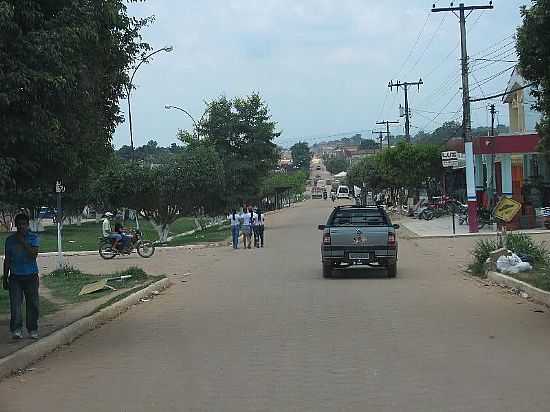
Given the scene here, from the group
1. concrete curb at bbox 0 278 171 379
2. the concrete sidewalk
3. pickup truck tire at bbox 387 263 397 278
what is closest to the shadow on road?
pickup truck tire at bbox 387 263 397 278

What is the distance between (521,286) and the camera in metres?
16.8

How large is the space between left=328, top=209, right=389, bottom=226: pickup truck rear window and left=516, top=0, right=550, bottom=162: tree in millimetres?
8994

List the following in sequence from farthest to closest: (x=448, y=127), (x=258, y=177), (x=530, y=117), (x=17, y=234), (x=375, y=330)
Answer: (x=448, y=127) → (x=258, y=177) → (x=530, y=117) → (x=375, y=330) → (x=17, y=234)

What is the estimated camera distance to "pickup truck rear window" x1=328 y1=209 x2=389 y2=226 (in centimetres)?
2152

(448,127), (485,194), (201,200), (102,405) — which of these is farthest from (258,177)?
(448,127)

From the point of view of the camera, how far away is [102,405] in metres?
7.66

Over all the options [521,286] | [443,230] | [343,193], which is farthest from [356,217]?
[343,193]

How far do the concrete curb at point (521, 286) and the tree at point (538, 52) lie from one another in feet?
10.7

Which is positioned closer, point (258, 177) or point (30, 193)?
point (30, 193)

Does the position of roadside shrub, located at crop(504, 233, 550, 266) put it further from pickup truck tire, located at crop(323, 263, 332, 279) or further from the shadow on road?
pickup truck tire, located at crop(323, 263, 332, 279)

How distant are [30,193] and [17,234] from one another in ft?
4.45

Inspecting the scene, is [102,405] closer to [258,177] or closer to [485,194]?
[485,194]

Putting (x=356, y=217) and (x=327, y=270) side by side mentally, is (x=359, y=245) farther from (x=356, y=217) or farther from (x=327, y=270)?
(x=356, y=217)

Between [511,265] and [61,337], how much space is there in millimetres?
11810
